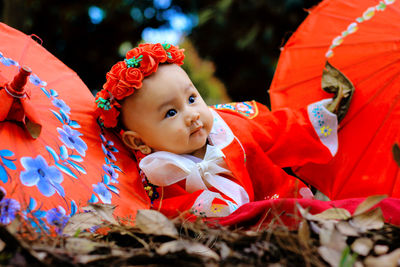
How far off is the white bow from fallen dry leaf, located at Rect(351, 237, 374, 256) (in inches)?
25.3

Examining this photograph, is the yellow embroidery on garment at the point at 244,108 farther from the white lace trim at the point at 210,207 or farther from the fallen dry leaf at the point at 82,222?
the fallen dry leaf at the point at 82,222

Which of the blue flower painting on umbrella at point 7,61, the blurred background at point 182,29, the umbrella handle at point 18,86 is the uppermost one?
the blue flower painting on umbrella at point 7,61

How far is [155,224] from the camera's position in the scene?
0.88 metres

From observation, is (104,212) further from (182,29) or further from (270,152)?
(182,29)

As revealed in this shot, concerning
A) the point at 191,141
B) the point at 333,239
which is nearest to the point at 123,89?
the point at 191,141

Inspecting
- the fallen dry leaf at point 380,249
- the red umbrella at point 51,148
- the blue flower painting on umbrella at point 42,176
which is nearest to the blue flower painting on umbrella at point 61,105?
the red umbrella at point 51,148

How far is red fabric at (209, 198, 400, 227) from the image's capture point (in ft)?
3.31

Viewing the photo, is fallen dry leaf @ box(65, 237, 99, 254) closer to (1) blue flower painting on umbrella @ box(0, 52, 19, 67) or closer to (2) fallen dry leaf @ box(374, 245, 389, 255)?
(2) fallen dry leaf @ box(374, 245, 389, 255)

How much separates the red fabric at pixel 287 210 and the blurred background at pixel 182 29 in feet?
10.7

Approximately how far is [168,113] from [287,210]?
54cm

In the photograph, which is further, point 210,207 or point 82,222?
point 210,207

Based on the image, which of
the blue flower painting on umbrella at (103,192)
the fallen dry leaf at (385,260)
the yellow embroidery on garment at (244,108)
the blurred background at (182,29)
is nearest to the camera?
the fallen dry leaf at (385,260)

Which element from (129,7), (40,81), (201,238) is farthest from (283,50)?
(129,7)

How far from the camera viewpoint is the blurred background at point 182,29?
5125mm
